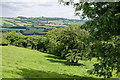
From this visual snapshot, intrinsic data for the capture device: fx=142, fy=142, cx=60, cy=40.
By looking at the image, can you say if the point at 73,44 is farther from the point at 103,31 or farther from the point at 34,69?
the point at 103,31

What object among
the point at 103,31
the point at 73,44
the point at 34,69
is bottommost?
the point at 34,69

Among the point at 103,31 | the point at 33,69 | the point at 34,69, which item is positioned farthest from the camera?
the point at 34,69

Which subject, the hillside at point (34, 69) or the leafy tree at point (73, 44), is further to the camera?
the leafy tree at point (73, 44)

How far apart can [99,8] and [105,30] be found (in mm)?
2002

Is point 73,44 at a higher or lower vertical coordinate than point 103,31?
lower

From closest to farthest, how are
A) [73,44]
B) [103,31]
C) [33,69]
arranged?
[103,31] < [33,69] < [73,44]

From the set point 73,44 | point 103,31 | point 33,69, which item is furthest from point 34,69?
point 73,44

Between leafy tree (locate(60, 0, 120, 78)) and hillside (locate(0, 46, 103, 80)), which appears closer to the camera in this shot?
leafy tree (locate(60, 0, 120, 78))

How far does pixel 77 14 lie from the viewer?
12.9 meters

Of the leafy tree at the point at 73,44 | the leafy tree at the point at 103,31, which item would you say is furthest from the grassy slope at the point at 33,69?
the leafy tree at the point at 103,31

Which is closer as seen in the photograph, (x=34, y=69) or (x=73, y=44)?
(x=34, y=69)

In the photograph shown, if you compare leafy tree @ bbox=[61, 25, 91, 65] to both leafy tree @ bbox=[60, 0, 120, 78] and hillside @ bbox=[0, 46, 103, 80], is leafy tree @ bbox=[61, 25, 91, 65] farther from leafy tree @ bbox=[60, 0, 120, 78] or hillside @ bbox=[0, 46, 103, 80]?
leafy tree @ bbox=[60, 0, 120, 78]

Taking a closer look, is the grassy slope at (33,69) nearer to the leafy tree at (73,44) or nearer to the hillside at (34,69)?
the hillside at (34,69)

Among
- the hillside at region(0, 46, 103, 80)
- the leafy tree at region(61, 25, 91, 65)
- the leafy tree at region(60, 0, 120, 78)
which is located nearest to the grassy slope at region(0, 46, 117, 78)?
the hillside at region(0, 46, 103, 80)
